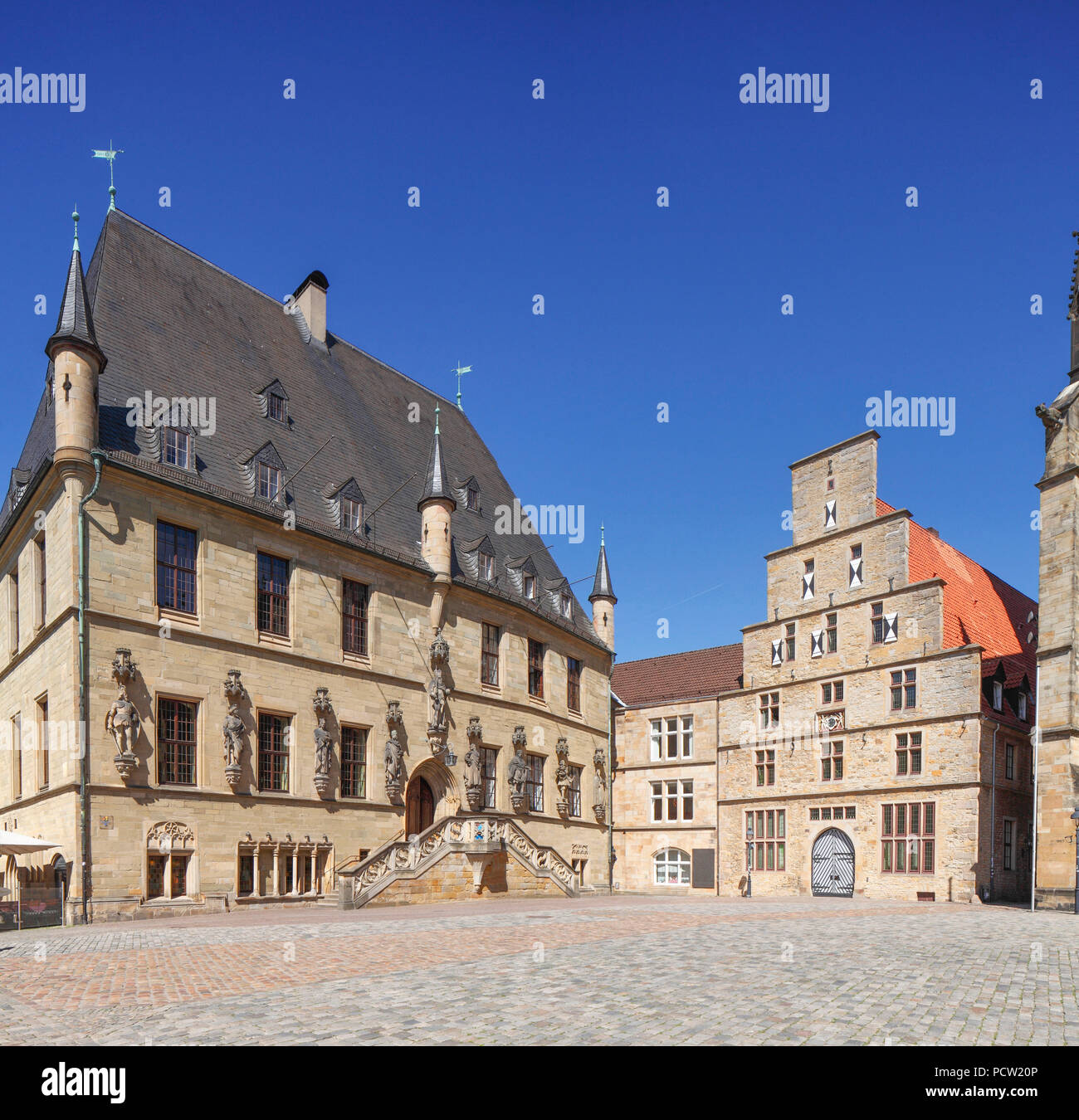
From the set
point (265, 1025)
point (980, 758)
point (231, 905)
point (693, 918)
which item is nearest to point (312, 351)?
point (231, 905)

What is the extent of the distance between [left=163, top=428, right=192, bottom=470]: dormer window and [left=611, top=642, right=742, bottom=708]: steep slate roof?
70.7 feet

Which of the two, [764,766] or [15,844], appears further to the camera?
[764,766]

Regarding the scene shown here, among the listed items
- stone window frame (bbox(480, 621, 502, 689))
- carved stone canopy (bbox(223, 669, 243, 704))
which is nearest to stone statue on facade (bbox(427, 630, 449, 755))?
stone window frame (bbox(480, 621, 502, 689))

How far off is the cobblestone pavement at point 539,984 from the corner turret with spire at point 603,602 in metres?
21.5

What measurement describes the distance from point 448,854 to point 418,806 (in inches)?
179

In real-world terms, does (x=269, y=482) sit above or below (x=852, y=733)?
above

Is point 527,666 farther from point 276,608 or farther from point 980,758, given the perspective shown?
point 980,758

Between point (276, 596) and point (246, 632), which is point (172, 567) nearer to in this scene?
point (246, 632)

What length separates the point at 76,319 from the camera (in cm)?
2119

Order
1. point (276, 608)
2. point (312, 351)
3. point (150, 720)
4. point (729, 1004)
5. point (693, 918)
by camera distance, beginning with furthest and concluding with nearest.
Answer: point (312, 351)
point (276, 608)
point (150, 720)
point (693, 918)
point (729, 1004)

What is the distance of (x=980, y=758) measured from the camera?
1150 inches

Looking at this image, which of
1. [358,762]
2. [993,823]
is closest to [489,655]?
[358,762]

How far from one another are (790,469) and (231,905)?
77.1 feet

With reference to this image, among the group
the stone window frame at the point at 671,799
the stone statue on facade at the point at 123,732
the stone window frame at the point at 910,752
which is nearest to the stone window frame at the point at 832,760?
the stone window frame at the point at 910,752
